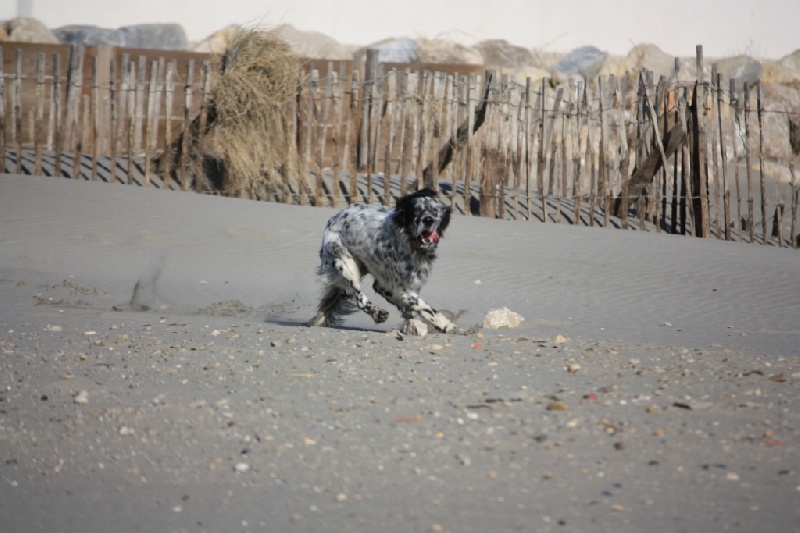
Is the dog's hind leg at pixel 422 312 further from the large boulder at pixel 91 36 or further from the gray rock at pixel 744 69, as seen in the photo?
the large boulder at pixel 91 36

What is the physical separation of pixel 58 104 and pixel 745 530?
43.5 ft

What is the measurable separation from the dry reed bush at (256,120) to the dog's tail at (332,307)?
679cm

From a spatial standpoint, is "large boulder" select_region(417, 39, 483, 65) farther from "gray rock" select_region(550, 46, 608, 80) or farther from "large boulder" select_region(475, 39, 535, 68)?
"large boulder" select_region(475, 39, 535, 68)

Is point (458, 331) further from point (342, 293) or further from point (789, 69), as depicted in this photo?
point (789, 69)

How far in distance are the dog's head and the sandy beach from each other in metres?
0.75

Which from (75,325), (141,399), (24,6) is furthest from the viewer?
(24,6)

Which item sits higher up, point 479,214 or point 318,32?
point 318,32

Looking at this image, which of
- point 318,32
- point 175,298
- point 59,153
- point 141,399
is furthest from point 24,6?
point 141,399

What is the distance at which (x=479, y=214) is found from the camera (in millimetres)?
14516

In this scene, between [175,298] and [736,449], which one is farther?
[175,298]

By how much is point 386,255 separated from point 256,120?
24.7ft

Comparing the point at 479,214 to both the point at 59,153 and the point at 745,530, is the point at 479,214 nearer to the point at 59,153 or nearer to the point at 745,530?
the point at 59,153

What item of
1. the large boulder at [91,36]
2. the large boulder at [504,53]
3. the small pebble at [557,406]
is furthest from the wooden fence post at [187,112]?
the large boulder at [504,53]

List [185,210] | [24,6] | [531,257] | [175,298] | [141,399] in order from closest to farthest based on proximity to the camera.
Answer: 1. [141,399]
2. [175,298]
3. [531,257]
4. [185,210]
5. [24,6]
